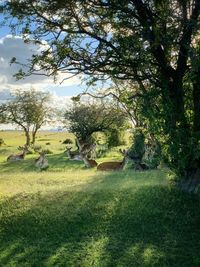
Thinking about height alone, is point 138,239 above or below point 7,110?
below

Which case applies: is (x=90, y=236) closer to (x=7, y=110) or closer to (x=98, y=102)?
(x=98, y=102)

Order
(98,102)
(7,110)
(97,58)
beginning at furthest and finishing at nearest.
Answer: (7,110), (98,102), (97,58)

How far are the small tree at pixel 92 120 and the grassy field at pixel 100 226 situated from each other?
105ft

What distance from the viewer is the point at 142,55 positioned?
53.7 feet

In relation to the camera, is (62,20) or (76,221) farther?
(62,20)

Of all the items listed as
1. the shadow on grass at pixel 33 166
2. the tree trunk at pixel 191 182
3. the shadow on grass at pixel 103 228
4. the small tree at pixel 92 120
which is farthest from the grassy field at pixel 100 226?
the small tree at pixel 92 120

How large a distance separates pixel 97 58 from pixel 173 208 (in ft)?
19.7

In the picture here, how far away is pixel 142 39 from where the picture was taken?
52.6 feet

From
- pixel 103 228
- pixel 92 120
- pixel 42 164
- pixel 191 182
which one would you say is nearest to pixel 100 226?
pixel 103 228

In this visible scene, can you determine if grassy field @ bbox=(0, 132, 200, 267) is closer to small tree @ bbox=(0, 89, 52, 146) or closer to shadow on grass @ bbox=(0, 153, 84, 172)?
shadow on grass @ bbox=(0, 153, 84, 172)

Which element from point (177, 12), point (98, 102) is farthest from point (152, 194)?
point (98, 102)

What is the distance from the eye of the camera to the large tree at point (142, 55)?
16.5 metres

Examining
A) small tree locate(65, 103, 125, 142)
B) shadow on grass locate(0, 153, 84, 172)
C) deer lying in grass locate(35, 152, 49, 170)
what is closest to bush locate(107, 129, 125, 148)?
small tree locate(65, 103, 125, 142)

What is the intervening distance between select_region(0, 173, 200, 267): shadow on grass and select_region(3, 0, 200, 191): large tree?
2.04 metres
